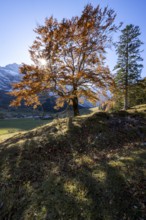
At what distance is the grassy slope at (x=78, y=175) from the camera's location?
4.87 m

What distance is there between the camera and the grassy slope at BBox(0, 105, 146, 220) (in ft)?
16.0

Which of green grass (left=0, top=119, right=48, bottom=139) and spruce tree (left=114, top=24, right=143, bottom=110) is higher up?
spruce tree (left=114, top=24, right=143, bottom=110)

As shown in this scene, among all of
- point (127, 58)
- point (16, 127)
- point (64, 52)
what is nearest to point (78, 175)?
point (64, 52)

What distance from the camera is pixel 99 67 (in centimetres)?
1284

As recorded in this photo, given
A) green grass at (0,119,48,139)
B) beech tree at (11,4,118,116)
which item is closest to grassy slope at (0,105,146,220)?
beech tree at (11,4,118,116)

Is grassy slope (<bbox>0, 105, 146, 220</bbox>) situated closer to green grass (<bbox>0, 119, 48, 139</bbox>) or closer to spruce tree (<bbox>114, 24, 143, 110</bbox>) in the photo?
spruce tree (<bbox>114, 24, 143, 110</bbox>)

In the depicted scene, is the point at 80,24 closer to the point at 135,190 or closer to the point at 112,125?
the point at 112,125

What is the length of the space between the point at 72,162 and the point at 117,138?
12.4ft

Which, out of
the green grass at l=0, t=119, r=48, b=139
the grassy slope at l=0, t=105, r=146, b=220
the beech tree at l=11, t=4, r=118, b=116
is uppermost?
the beech tree at l=11, t=4, r=118, b=116

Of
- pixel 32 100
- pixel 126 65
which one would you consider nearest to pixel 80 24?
pixel 32 100

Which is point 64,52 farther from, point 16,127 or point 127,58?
point 16,127

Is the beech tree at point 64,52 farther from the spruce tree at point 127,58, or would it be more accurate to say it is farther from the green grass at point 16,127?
the green grass at point 16,127

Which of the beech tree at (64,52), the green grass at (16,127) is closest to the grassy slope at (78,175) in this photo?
the beech tree at (64,52)

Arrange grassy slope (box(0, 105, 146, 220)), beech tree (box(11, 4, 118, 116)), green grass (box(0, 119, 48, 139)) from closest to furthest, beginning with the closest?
grassy slope (box(0, 105, 146, 220)) < beech tree (box(11, 4, 118, 116)) < green grass (box(0, 119, 48, 139))
